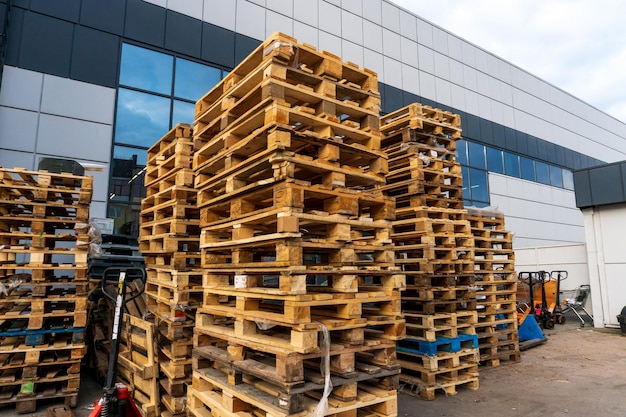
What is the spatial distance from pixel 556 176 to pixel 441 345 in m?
23.0

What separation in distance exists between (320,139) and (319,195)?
507 mm

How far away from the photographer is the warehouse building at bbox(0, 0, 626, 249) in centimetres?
996

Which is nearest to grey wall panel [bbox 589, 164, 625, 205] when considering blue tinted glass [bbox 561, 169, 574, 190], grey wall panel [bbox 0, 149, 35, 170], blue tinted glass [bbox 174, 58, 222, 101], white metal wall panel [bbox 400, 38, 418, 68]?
white metal wall panel [bbox 400, 38, 418, 68]

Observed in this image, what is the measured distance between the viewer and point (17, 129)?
31.6ft

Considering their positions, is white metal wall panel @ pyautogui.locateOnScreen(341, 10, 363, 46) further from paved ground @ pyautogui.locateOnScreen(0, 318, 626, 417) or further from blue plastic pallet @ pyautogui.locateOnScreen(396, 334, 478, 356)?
blue plastic pallet @ pyautogui.locateOnScreen(396, 334, 478, 356)

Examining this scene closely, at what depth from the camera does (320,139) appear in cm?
367

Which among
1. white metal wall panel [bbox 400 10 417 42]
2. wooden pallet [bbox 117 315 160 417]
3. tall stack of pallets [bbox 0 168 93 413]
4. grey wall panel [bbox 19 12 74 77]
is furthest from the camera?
white metal wall panel [bbox 400 10 417 42]

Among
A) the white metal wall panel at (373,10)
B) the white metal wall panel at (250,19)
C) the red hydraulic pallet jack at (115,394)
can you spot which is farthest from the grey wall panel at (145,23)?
the red hydraulic pallet jack at (115,394)

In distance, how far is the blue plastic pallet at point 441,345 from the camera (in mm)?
6223

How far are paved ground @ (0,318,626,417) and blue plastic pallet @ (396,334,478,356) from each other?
2.13ft

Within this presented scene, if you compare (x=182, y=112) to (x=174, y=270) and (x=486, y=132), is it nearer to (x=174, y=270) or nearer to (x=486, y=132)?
(x=174, y=270)

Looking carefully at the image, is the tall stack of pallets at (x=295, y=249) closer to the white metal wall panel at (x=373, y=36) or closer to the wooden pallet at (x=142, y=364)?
the wooden pallet at (x=142, y=364)

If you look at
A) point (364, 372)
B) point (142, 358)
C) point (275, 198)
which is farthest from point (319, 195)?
point (142, 358)

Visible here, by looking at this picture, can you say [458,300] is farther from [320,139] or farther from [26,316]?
[26,316]
